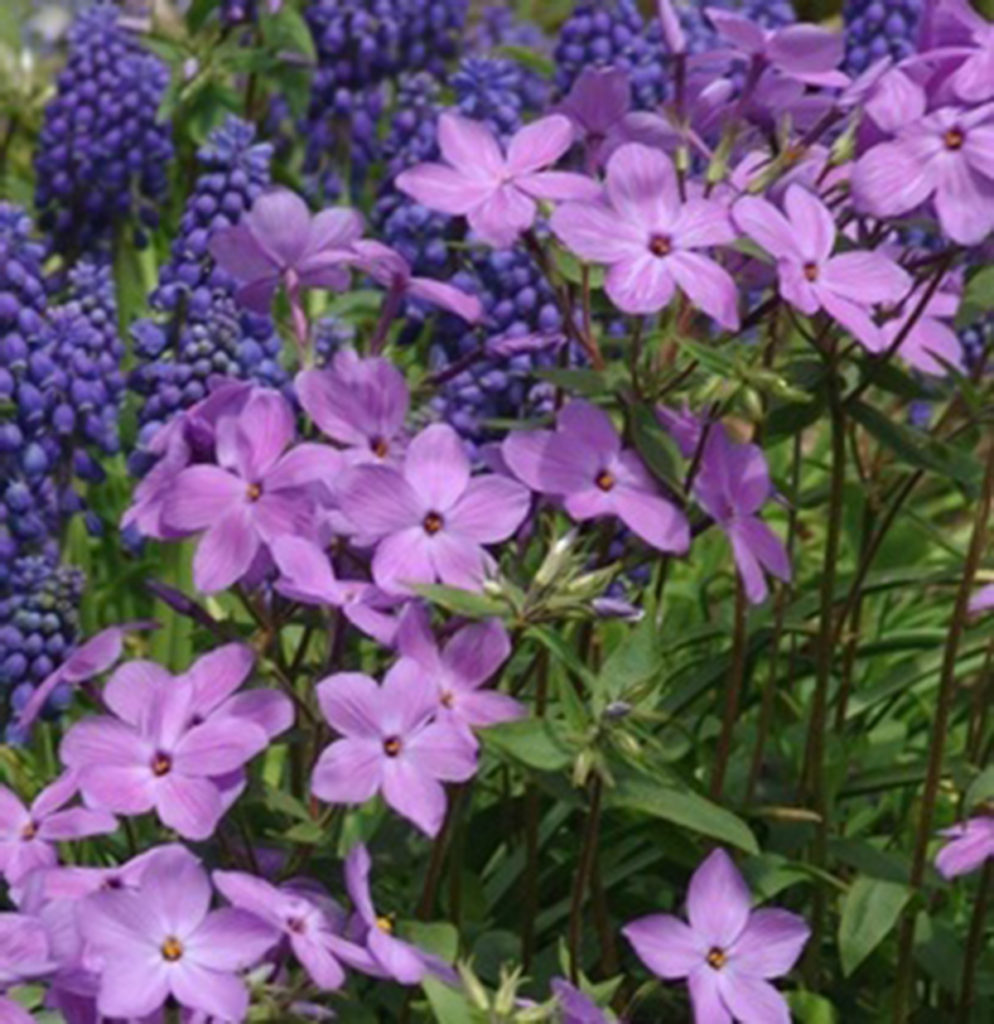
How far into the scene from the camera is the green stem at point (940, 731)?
3.05 metres

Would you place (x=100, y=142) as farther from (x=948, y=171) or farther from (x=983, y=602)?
(x=948, y=171)

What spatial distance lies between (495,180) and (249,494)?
1.36ft

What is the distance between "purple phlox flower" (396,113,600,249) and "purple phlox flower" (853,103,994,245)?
30 centimetres

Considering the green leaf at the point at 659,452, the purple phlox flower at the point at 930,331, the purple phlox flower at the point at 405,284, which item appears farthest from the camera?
the purple phlox flower at the point at 930,331

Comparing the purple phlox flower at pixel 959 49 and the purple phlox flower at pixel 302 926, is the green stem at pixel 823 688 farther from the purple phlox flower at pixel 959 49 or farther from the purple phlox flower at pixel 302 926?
the purple phlox flower at pixel 302 926

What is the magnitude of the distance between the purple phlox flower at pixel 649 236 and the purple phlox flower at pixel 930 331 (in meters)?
0.43

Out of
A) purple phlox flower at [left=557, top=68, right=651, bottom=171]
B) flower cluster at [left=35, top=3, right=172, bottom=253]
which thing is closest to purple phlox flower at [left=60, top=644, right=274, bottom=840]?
purple phlox flower at [left=557, top=68, right=651, bottom=171]

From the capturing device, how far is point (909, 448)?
304 centimetres

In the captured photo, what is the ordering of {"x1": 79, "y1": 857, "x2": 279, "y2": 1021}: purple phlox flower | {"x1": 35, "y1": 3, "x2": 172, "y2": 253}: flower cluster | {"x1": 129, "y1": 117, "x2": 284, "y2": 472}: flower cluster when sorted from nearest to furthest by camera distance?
{"x1": 79, "y1": 857, "x2": 279, "y2": 1021}: purple phlox flower < {"x1": 129, "y1": 117, "x2": 284, "y2": 472}: flower cluster < {"x1": 35, "y1": 3, "x2": 172, "y2": 253}: flower cluster

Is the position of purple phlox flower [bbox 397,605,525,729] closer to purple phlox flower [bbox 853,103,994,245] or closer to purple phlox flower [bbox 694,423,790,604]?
purple phlox flower [bbox 694,423,790,604]

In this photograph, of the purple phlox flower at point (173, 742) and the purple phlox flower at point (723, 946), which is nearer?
the purple phlox flower at point (173, 742)

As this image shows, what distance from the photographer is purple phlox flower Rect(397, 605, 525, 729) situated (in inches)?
108

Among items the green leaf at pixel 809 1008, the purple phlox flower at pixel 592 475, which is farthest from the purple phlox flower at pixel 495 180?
the green leaf at pixel 809 1008

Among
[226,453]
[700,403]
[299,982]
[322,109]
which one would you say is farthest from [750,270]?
[322,109]
